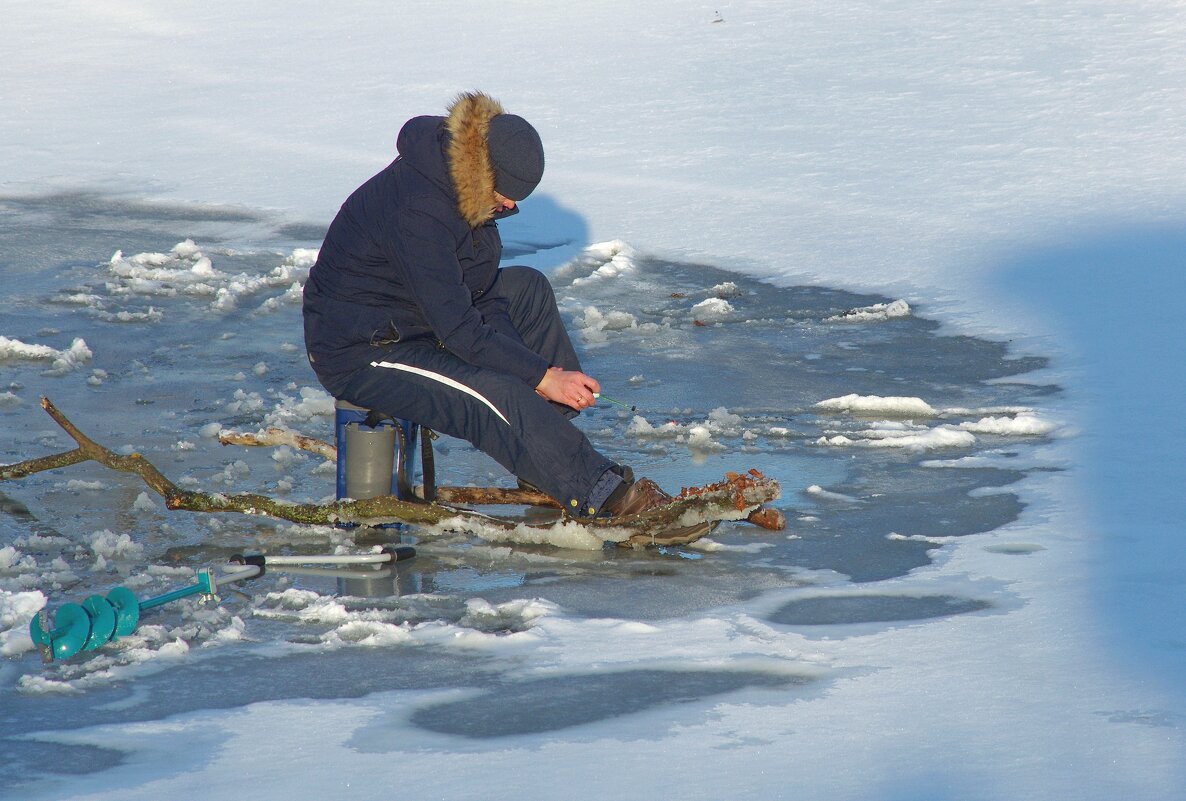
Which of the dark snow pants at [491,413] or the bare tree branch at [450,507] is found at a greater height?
the dark snow pants at [491,413]

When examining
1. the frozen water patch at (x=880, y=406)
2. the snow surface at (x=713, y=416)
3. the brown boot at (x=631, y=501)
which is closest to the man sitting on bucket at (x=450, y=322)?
→ the brown boot at (x=631, y=501)

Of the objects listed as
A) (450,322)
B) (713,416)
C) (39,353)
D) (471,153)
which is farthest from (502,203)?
(39,353)

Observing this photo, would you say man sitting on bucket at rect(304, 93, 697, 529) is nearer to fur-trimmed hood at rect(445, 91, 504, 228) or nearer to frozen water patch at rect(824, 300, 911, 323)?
fur-trimmed hood at rect(445, 91, 504, 228)

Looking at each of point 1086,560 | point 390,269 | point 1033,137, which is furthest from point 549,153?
point 1086,560

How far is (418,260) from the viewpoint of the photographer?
407 cm

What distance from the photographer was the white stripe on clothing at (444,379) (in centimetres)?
408

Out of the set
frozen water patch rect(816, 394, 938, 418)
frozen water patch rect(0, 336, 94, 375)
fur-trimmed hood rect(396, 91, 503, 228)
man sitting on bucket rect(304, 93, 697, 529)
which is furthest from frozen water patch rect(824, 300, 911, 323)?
frozen water patch rect(0, 336, 94, 375)

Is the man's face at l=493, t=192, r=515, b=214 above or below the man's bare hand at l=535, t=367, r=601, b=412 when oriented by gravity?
above

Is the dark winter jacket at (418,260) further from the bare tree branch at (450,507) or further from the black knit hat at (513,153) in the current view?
the bare tree branch at (450,507)

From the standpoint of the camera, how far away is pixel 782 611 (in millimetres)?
3486

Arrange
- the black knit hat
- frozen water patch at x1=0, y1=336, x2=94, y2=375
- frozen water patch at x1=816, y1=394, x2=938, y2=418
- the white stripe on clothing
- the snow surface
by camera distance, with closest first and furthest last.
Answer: the snow surface, the black knit hat, the white stripe on clothing, frozen water patch at x1=816, y1=394, x2=938, y2=418, frozen water patch at x1=0, y1=336, x2=94, y2=375

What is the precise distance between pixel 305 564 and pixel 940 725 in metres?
1.88

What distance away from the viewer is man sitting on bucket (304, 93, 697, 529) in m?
4.03

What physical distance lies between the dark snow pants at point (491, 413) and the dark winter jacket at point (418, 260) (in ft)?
0.18
